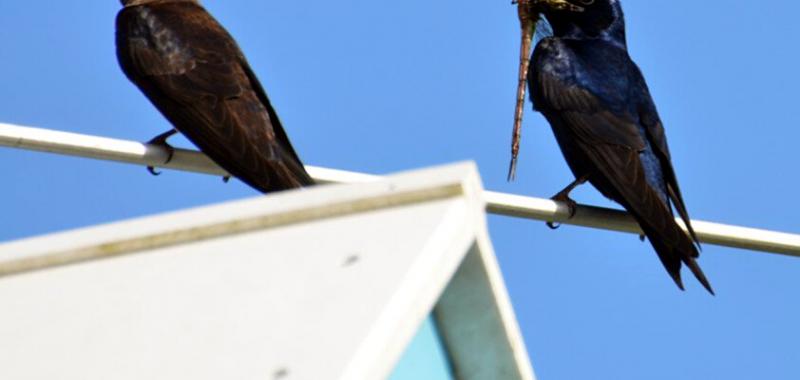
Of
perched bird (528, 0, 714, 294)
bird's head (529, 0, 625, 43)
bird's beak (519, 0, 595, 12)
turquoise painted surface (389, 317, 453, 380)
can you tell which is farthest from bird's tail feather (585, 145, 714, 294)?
turquoise painted surface (389, 317, 453, 380)


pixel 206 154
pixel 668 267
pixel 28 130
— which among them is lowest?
pixel 668 267

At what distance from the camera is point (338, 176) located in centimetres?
505

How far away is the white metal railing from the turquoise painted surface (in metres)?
1.87

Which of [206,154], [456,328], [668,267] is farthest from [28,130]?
[668,267]

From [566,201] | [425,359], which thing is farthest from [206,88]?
[425,359]

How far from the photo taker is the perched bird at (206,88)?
6477 millimetres

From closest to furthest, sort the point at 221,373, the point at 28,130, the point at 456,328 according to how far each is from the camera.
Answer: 1. the point at 221,373
2. the point at 456,328
3. the point at 28,130

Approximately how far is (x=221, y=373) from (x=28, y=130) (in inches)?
100

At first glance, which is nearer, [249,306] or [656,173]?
[249,306]

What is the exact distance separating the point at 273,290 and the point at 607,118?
576cm

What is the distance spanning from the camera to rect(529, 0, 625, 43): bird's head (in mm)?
8922

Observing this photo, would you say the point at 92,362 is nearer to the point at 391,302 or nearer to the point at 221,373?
the point at 221,373

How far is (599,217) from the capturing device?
6812 mm

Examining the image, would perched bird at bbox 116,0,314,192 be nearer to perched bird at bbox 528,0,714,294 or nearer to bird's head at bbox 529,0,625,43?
perched bird at bbox 528,0,714,294
